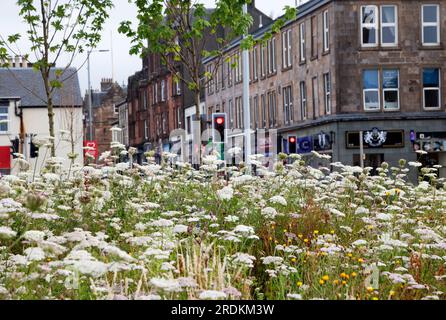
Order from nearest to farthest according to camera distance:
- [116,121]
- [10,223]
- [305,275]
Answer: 1. [305,275]
2. [10,223]
3. [116,121]

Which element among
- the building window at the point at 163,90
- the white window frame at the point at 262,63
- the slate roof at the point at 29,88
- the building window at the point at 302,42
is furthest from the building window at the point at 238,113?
the building window at the point at 163,90

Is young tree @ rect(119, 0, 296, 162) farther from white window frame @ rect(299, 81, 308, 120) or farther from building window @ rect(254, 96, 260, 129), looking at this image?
building window @ rect(254, 96, 260, 129)

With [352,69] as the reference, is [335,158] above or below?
below

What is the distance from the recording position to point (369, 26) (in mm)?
48344

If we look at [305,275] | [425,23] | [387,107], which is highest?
[425,23]

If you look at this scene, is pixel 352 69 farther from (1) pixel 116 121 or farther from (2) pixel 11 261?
(1) pixel 116 121

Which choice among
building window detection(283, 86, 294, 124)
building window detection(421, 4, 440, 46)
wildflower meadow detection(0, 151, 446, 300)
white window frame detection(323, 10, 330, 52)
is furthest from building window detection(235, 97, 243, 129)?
wildflower meadow detection(0, 151, 446, 300)

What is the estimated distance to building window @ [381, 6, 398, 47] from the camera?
48.5m

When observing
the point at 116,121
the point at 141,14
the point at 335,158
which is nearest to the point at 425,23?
the point at 335,158

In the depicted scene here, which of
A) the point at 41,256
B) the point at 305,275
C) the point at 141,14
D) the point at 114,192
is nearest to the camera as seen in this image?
the point at 41,256

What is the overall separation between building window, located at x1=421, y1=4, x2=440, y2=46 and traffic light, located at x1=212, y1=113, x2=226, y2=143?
27063mm

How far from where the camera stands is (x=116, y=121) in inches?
4754

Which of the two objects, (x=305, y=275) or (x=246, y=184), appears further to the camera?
(x=246, y=184)

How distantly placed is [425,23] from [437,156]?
22.0 ft
